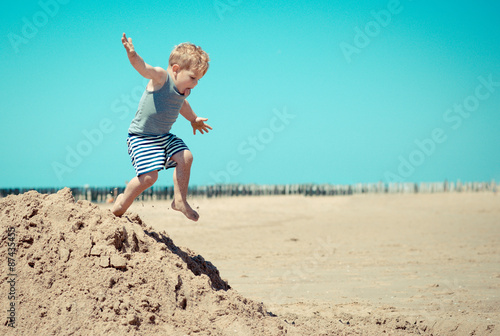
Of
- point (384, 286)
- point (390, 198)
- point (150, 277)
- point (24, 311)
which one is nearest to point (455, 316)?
point (384, 286)

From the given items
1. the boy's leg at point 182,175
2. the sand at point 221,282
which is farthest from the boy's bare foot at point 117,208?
the boy's leg at point 182,175

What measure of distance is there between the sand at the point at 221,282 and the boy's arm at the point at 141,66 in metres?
1.19

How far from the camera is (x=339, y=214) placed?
18.2m

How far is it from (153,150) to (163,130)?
212 mm

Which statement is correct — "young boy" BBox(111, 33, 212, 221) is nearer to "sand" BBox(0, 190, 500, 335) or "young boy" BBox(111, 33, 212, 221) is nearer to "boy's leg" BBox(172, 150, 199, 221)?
"boy's leg" BBox(172, 150, 199, 221)

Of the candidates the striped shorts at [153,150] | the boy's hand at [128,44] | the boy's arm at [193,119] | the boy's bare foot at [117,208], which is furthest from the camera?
the boy's arm at [193,119]

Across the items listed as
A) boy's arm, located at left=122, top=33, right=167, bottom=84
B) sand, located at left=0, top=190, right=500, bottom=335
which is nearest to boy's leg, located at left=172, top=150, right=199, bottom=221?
sand, located at left=0, top=190, right=500, bottom=335

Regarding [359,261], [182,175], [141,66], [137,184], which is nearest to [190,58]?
[141,66]

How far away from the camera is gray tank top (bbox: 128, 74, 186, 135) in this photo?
13.8 feet

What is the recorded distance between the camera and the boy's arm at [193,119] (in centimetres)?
482

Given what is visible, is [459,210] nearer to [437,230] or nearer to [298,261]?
[437,230]

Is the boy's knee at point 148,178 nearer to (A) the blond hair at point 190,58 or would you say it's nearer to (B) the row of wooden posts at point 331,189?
(A) the blond hair at point 190,58

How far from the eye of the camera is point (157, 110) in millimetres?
4191

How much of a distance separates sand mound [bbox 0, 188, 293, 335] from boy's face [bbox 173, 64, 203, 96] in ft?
4.07
